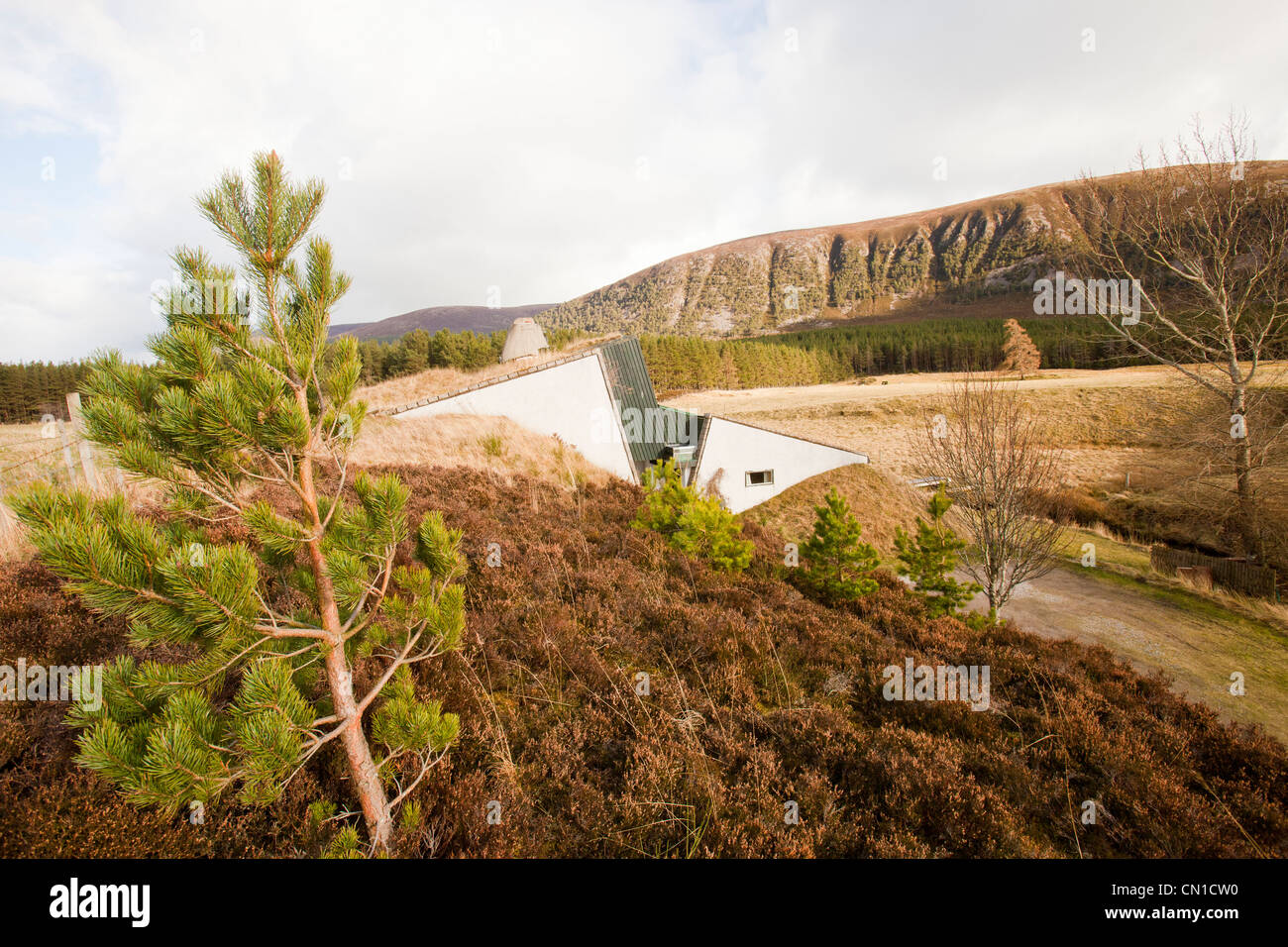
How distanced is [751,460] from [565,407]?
26.1 ft

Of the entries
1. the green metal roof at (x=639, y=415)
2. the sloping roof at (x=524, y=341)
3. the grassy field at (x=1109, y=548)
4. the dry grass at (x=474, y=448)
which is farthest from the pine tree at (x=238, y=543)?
the sloping roof at (x=524, y=341)

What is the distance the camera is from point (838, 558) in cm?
952

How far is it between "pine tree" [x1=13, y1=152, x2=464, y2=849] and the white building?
1570cm

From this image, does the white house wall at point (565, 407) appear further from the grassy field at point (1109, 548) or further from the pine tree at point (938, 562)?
the pine tree at point (938, 562)

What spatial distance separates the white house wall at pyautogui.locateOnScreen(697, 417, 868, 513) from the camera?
746 inches

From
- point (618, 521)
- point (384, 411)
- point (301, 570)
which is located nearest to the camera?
point (301, 570)

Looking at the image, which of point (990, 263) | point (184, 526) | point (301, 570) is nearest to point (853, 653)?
point (301, 570)

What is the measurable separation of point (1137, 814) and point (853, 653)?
3.04 meters

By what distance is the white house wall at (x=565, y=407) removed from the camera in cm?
1831

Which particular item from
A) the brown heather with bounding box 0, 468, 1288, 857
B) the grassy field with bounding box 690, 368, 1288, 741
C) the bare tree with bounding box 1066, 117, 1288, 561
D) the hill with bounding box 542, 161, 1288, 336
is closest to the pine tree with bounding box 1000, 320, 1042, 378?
the grassy field with bounding box 690, 368, 1288, 741

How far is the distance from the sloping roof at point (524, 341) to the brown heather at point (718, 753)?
31553 millimetres

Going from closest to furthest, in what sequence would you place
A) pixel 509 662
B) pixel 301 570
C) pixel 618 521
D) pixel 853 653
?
pixel 301 570 < pixel 509 662 < pixel 853 653 < pixel 618 521
